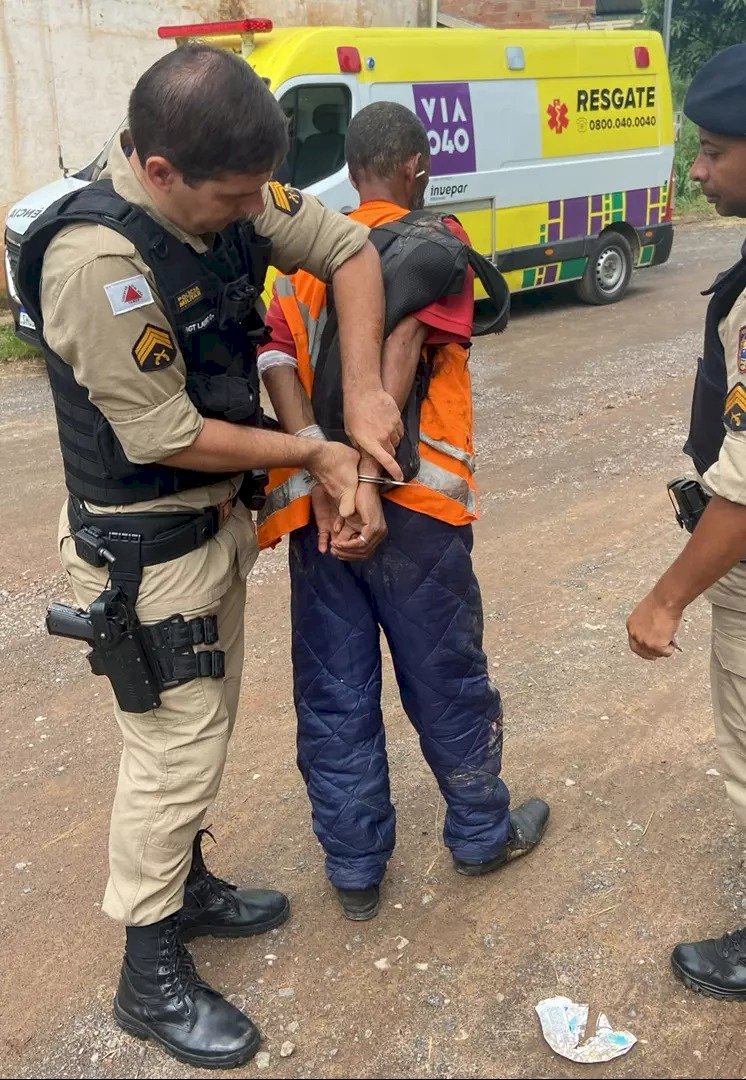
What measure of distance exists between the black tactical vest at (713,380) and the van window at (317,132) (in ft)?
19.1

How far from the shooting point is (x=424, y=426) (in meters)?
2.37

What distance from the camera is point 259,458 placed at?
2.05m

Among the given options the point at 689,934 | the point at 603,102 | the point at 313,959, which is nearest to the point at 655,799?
the point at 689,934

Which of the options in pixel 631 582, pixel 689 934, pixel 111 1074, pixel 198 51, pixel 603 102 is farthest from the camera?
pixel 603 102

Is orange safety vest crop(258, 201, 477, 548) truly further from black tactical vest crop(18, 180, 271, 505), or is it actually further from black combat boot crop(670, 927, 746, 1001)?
black combat boot crop(670, 927, 746, 1001)

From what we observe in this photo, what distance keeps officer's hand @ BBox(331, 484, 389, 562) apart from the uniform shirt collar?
0.65m

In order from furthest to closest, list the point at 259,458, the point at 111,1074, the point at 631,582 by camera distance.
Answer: the point at 631,582 < the point at 111,1074 < the point at 259,458

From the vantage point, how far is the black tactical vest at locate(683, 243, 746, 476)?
2.00 meters

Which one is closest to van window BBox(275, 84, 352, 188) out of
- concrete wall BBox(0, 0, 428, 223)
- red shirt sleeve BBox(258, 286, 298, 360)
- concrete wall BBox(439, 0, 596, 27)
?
concrete wall BBox(0, 0, 428, 223)

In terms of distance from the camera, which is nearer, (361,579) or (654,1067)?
(654,1067)

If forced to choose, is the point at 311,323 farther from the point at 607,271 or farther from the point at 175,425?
the point at 607,271

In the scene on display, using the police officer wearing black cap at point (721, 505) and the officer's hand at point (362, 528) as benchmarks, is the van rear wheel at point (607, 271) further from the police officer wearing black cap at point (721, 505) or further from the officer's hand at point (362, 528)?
the officer's hand at point (362, 528)

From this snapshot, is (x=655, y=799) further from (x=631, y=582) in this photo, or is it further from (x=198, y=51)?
(x=198, y=51)

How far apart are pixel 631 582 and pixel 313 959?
2376 mm
